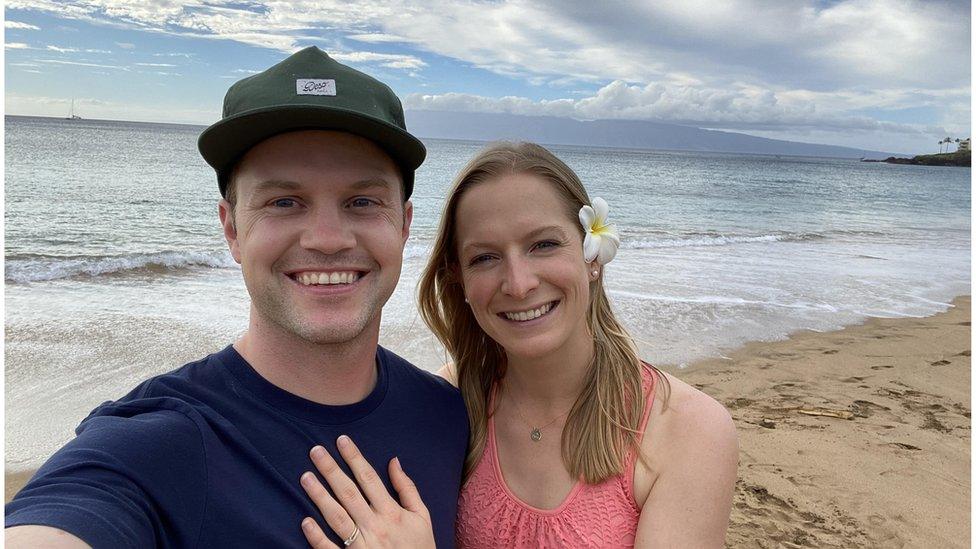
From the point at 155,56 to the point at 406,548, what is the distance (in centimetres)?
8188

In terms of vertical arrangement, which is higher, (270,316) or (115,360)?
(270,316)

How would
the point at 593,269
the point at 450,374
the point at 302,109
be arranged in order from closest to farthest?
the point at 302,109 < the point at 593,269 < the point at 450,374

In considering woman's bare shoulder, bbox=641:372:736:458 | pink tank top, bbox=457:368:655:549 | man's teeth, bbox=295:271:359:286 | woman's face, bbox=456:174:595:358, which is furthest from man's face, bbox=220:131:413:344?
woman's bare shoulder, bbox=641:372:736:458

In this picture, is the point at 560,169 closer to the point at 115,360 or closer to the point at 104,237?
A: the point at 115,360

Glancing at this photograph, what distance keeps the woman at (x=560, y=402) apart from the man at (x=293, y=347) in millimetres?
436

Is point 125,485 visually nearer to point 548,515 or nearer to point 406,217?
point 406,217

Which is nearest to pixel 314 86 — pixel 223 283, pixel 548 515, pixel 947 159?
pixel 548 515

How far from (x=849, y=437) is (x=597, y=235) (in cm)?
414

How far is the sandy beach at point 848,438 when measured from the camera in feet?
15.2

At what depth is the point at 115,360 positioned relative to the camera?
7.12 meters

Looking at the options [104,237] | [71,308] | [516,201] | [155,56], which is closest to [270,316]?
[516,201]

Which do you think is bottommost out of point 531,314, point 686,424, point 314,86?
point 686,424

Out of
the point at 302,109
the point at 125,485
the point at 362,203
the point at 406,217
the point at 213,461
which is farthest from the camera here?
the point at 406,217

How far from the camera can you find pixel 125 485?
1.66m
